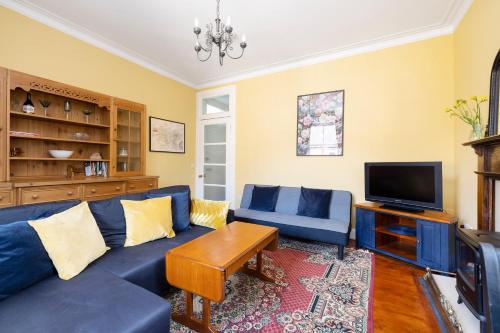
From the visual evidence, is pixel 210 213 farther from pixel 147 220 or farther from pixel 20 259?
pixel 20 259

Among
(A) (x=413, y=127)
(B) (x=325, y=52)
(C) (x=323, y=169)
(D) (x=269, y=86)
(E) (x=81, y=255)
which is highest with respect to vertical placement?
(B) (x=325, y=52)

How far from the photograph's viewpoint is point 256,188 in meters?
3.66

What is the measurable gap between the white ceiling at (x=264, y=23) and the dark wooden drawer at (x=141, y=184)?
1.94m

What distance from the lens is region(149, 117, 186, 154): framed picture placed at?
12.6 feet

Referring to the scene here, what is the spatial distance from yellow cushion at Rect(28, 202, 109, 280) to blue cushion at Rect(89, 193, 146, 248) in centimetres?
17

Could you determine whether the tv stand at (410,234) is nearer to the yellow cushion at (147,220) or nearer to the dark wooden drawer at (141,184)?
the yellow cushion at (147,220)

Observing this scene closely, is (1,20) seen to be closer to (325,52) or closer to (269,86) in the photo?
(269,86)

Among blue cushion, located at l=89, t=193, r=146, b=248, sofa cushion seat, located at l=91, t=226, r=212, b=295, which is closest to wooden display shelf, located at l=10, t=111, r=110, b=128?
blue cushion, located at l=89, t=193, r=146, b=248

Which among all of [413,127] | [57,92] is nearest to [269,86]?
[413,127]

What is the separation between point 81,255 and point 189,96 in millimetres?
3715

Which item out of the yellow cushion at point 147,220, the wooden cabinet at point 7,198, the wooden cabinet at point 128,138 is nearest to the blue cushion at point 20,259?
the yellow cushion at point 147,220

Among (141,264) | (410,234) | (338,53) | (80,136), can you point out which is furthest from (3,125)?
(410,234)

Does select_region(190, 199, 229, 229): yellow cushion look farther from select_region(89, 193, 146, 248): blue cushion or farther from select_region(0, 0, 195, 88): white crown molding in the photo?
select_region(0, 0, 195, 88): white crown molding

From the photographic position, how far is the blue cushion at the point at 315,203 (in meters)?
3.05
